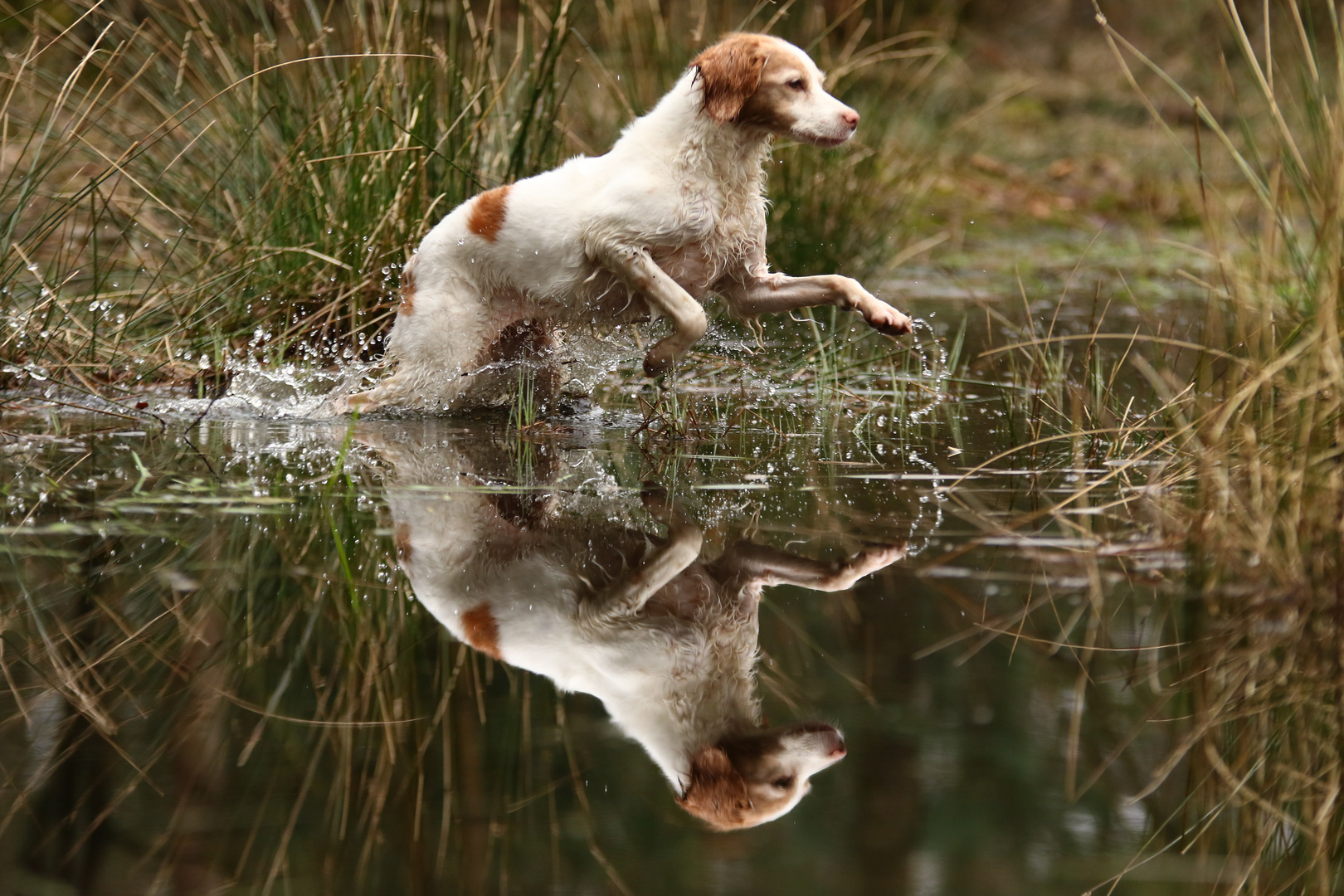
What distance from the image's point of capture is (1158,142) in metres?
13.0

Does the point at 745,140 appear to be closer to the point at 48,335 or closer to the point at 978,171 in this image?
the point at 48,335

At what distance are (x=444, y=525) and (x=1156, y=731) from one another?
5.35 ft

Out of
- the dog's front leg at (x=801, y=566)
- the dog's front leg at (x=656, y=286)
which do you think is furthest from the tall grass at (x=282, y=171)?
the dog's front leg at (x=801, y=566)

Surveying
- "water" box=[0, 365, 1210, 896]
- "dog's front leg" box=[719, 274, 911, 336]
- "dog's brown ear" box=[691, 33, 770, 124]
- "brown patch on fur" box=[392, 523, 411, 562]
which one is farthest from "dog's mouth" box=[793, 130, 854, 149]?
"brown patch on fur" box=[392, 523, 411, 562]

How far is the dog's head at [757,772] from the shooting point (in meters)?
1.77

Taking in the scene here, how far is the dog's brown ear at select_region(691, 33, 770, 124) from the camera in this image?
12.5 feet

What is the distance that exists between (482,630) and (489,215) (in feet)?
6.79

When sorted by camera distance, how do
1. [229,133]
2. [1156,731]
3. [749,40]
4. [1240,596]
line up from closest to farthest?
1. [1156,731]
2. [1240,596]
3. [749,40]
4. [229,133]

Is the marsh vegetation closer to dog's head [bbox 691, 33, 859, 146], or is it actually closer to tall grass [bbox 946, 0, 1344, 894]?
tall grass [bbox 946, 0, 1344, 894]

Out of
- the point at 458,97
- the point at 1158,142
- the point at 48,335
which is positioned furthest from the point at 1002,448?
the point at 1158,142

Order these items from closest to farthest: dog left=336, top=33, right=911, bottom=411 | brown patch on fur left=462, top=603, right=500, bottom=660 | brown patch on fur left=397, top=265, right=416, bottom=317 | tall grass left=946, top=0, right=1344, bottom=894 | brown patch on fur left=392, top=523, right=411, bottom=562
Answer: tall grass left=946, top=0, right=1344, bottom=894
brown patch on fur left=462, top=603, right=500, bottom=660
brown patch on fur left=392, top=523, right=411, bottom=562
dog left=336, top=33, right=911, bottom=411
brown patch on fur left=397, top=265, right=416, bottom=317

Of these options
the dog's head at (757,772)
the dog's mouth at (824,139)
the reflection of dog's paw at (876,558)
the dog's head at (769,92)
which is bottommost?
the reflection of dog's paw at (876,558)

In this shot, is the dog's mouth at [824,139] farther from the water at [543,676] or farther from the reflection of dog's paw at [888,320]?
the water at [543,676]

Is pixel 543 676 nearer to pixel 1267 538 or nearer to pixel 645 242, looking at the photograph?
pixel 1267 538
